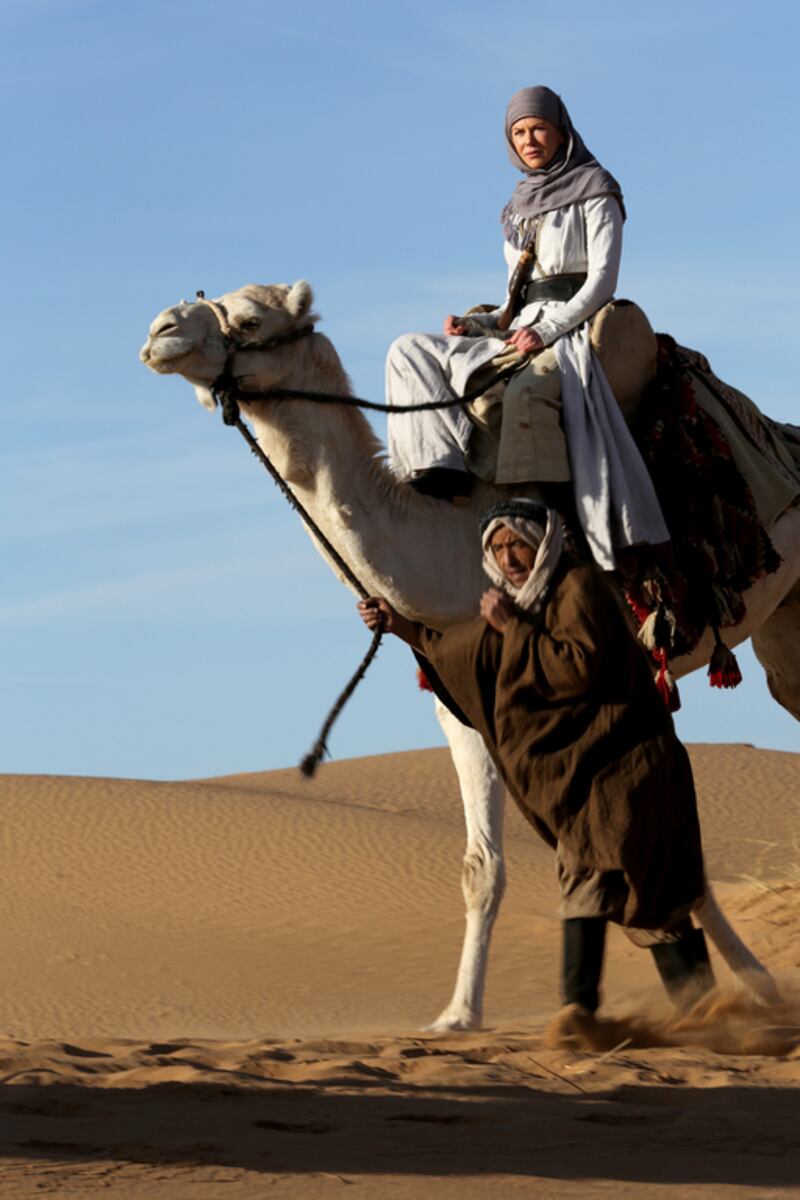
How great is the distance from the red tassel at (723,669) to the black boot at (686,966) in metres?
2.15

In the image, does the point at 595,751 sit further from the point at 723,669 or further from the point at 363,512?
the point at 723,669

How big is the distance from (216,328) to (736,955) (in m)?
3.04

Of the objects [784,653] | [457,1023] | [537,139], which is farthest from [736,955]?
[537,139]

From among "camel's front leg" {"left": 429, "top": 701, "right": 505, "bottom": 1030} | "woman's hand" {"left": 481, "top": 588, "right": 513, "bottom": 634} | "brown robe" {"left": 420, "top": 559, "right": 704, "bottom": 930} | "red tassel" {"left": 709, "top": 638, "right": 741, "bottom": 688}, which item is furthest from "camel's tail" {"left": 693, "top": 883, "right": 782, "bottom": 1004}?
"red tassel" {"left": 709, "top": 638, "right": 741, "bottom": 688}

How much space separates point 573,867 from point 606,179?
10.5 ft

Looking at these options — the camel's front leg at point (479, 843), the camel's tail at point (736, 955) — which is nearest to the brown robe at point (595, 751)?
the camel's tail at point (736, 955)

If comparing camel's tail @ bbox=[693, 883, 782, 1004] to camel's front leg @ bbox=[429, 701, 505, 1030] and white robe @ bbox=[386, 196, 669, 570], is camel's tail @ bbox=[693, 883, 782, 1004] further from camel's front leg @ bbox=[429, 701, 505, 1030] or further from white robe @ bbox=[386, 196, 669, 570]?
white robe @ bbox=[386, 196, 669, 570]

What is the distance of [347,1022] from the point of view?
9.20m

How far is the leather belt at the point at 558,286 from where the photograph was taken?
26.9 feet

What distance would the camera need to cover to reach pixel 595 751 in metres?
6.20

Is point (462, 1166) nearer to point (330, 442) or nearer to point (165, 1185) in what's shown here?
point (165, 1185)

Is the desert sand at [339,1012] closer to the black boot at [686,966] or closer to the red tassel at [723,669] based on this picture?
the black boot at [686,966]

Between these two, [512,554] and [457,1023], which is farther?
[457,1023]

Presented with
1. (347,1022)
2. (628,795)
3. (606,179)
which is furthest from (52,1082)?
(606,179)
